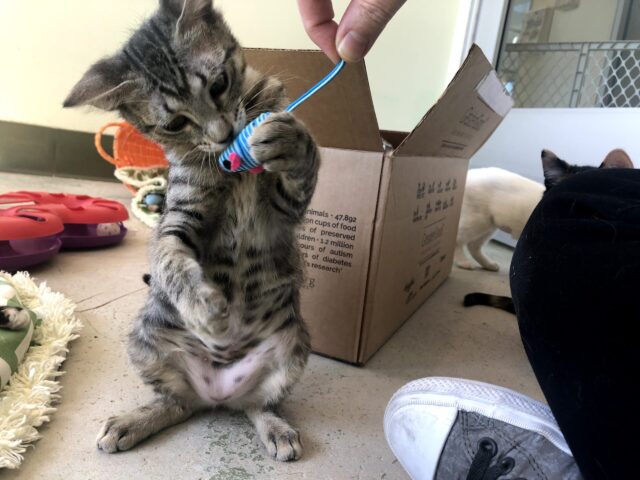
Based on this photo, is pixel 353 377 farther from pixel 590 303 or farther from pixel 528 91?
pixel 528 91

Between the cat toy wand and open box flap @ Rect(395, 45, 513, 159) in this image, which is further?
open box flap @ Rect(395, 45, 513, 159)

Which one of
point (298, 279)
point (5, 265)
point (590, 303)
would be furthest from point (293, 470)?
point (5, 265)

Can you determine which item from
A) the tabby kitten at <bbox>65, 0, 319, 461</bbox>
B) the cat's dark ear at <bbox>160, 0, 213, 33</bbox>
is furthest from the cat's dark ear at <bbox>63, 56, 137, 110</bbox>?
the cat's dark ear at <bbox>160, 0, 213, 33</bbox>

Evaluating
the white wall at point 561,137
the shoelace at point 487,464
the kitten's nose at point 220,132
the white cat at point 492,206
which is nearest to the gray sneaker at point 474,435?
the shoelace at point 487,464

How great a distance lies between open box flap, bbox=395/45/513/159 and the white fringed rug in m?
0.90

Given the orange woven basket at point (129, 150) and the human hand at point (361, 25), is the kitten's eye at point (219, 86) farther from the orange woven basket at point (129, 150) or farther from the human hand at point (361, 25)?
the orange woven basket at point (129, 150)

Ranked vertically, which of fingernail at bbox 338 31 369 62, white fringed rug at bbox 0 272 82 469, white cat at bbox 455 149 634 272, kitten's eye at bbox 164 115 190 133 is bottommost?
white fringed rug at bbox 0 272 82 469

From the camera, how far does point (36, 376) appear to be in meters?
0.92

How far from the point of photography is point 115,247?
1942 mm

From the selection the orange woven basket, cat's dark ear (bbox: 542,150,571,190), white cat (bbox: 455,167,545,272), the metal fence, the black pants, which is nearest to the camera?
the black pants

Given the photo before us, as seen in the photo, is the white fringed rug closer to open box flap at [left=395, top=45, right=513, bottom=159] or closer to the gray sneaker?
the gray sneaker

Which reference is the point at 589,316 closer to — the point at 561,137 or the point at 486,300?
the point at 486,300

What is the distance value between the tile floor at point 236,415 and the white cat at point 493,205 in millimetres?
581

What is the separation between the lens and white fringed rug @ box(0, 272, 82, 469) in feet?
2.53
